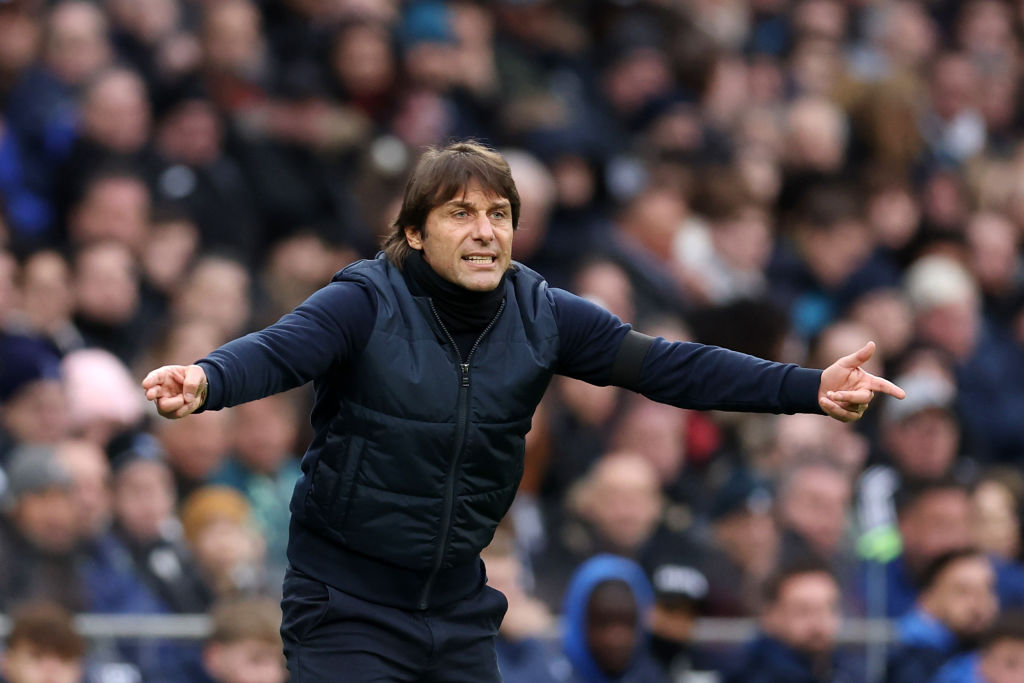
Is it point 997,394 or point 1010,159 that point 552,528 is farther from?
point 1010,159

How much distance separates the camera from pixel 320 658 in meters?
4.94

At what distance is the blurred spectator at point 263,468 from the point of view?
855 cm

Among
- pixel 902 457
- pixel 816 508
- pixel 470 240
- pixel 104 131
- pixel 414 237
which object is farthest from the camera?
pixel 902 457

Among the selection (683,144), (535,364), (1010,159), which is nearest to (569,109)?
(683,144)

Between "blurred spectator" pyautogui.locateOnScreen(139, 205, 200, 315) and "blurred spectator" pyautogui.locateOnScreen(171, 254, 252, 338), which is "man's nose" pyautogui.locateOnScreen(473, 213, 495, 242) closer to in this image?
"blurred spectator" pyautogui.locateOnScreen(171, 254, 252, 338)

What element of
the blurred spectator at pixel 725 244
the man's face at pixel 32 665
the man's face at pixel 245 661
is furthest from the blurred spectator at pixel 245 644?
the blurred spectator at pixel 725 244

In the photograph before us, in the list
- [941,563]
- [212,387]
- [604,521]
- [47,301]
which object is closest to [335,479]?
[212,387]

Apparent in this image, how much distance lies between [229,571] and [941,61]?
9.22m

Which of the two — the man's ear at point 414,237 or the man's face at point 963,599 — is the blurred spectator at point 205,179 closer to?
the man's face at point 963,599

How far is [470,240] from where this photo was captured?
199 inches

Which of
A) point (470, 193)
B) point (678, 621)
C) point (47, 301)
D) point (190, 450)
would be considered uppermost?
point (47, 301)

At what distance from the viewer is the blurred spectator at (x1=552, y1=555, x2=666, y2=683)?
307 inches

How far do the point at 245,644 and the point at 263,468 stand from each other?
151 centimetres

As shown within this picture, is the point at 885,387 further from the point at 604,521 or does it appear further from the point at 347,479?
the point at 604,521
